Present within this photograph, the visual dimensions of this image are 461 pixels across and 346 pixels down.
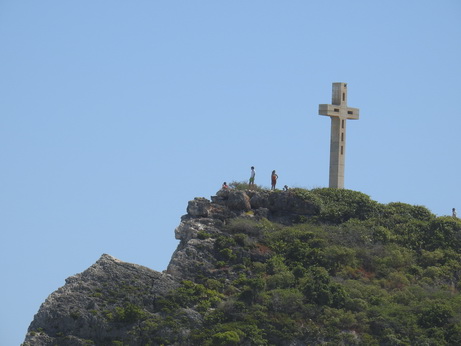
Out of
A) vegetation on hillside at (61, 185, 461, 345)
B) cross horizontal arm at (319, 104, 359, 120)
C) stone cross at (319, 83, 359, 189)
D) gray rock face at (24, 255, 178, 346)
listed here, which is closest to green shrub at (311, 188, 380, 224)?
vegetation on hillside at (61, 185, 461, 345)

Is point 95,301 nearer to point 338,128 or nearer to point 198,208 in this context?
point 198,208

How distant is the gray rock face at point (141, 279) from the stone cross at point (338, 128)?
373cm

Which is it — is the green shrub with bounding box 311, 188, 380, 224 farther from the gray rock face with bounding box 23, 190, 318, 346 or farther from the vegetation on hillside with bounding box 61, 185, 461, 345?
the gray rock face with bounding box 23, 190, 318, 346

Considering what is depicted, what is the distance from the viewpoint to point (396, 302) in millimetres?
80750

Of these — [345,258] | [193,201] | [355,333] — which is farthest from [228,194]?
[355,333]

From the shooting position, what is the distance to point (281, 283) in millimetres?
81188

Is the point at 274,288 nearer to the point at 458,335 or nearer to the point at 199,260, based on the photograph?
the point at 199,260

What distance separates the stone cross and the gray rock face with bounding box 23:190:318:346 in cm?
373

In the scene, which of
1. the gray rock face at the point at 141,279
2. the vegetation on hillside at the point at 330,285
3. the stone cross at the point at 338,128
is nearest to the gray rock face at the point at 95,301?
the gray rock face at the point at 141,279

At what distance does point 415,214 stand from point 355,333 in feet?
49.1

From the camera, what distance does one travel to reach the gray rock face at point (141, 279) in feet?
252

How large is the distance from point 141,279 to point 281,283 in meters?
7.32

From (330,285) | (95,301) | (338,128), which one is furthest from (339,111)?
(95,301)

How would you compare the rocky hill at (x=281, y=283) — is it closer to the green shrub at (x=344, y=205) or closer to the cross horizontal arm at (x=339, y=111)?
the green shrub at (x=344, y=205)
